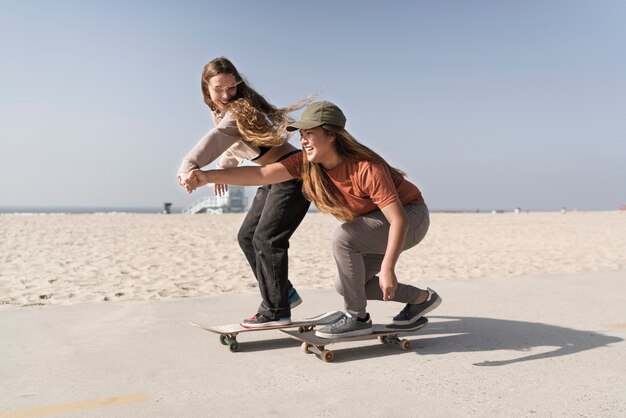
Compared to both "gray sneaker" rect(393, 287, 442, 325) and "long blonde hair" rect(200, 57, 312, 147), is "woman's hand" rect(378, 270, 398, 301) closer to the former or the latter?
"gray sneaker" rect(393, 287, 442, 325)

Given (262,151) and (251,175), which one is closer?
(251,175)

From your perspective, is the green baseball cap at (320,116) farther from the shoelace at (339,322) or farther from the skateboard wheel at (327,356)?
the skateboard wheel at (327,356)

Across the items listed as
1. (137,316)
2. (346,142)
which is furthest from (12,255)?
(346,142)

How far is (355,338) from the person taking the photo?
3939mm

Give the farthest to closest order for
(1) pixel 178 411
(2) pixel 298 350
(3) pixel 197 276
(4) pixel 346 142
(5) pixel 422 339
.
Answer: (3) pixel 197 276 → (5) pixel 422 339 → (2) pixel 298 350 → (4) pixel 346 142 → (1) pixel 178 411

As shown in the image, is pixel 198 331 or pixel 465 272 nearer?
pixel 198 331

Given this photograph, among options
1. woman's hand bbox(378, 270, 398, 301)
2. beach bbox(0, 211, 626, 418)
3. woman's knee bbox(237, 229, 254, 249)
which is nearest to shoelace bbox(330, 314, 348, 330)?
beach bbox(0, 211, 626, 418)

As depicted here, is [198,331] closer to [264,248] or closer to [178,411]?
[264,248]

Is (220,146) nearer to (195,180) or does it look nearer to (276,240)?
(195,180)

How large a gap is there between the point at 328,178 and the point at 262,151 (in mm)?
533

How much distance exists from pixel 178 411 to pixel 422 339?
2.26 m

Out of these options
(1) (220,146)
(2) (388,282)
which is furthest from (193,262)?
(2) (388,282)

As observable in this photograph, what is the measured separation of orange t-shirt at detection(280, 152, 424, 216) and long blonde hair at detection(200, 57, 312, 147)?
0.22 metres

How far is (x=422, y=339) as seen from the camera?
14.6 feet
